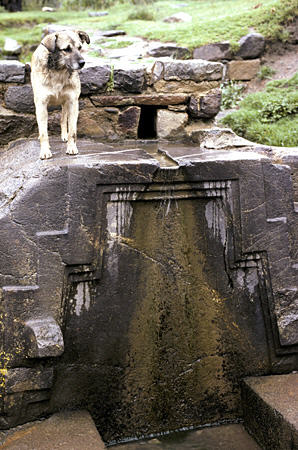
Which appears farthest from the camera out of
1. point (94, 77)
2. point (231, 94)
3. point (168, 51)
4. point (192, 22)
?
point (192, 22)

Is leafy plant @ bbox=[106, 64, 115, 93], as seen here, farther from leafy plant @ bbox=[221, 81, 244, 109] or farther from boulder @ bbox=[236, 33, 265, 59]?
boulder @ bbox=[236, 33, 265, 59]

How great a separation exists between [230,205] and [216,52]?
195 inches

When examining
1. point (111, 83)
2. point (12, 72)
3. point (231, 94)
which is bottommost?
point (231, 94)

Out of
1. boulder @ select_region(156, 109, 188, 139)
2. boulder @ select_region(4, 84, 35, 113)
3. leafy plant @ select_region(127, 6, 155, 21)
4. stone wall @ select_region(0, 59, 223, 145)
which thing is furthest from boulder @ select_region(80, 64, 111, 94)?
leafy plant @ select_region(127, 6, 155, 21)

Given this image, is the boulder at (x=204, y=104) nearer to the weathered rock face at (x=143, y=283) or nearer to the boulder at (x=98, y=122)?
the boulder at (x=98, y=122)

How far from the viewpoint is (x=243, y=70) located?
25.4 feet

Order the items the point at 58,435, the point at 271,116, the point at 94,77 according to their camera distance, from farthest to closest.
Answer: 1. the point at 271,116
2. the point at 94,77
3. the point at 58,435

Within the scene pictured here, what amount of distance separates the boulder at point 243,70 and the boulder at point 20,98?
4102mm

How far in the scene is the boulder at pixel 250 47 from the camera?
25.6 feet

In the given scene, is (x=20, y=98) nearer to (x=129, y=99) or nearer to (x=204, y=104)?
(x=129, y=99)

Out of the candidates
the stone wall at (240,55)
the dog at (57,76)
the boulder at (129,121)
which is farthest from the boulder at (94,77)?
the stone wall at (240,55)

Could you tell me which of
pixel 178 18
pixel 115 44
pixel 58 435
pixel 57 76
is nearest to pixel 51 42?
pixel 57 76

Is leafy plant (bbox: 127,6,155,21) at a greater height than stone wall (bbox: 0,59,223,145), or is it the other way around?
leafy plant (bbox: 127,6,155,21)

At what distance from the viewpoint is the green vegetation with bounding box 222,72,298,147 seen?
5.64m
